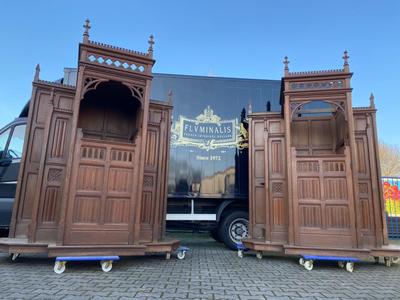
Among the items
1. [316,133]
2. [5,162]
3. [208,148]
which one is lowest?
[5,162]

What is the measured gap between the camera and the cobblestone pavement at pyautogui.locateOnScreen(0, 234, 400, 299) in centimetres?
321

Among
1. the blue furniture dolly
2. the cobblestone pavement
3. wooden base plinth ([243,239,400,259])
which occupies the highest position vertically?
wooden base plinth ([243,239,400,259])

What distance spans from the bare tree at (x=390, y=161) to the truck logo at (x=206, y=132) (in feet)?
61.8

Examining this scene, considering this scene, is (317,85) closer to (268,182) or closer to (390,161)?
(268,182)

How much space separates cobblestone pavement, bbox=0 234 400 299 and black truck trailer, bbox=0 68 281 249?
4.65 feet

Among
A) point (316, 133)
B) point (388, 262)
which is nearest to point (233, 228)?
point (316, 133)

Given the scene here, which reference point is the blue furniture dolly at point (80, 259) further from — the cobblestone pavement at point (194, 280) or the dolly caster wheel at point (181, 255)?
the dolly caster wheel at point (181, 255)

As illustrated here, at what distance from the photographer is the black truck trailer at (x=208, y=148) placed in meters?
6.71

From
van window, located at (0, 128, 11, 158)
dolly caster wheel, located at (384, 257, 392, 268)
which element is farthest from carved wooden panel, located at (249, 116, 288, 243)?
van window, located at (0, 128, 11, 158)

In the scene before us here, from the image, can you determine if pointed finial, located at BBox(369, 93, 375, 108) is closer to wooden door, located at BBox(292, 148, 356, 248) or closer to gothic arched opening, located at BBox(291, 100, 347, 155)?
gothic arched opening, located at BBox(291, 100, 347, 155)

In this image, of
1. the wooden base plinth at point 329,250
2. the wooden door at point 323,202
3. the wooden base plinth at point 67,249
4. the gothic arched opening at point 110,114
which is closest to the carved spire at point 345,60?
the wooden door at point 323,202

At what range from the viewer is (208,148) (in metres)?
6.98

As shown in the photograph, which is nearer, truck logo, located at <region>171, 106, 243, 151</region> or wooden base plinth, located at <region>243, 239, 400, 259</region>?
wooden base plinth, located at <region>243, 239, 400, 259</region>

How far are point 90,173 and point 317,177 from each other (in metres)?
4.26
